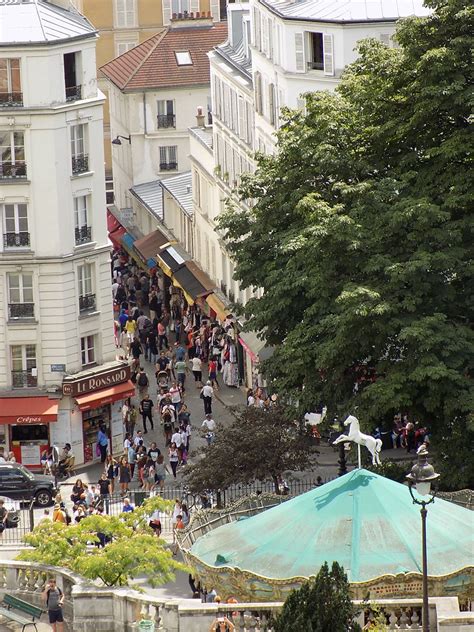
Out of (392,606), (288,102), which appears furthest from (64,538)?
(288,102)

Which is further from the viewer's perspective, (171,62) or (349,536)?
(171,62)

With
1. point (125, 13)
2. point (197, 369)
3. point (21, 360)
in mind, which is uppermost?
point (125, 13)

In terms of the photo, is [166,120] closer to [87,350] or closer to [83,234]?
[83,234]

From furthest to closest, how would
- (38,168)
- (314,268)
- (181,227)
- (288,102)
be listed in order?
(181,227)
(288,102)
(38,168)
(314,268)

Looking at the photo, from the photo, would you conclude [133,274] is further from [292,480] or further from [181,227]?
[292,480]

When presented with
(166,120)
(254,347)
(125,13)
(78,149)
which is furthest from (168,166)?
(78,149)

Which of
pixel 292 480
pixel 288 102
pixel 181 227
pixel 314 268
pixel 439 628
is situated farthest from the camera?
pixel 181 227

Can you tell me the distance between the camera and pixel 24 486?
70812 mm

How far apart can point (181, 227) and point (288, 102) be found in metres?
23.7

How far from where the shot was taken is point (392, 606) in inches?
1816

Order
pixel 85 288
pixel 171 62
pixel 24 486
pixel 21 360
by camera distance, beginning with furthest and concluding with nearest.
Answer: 1. pixel 171 62
2. pixel 85 288
3. pixel 21 360
4. pixel 24 486

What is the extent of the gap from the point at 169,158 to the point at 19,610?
6467cm

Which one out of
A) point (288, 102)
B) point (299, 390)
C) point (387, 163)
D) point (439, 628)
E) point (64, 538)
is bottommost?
point (439, 628)

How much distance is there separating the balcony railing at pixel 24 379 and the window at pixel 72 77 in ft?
30.7
